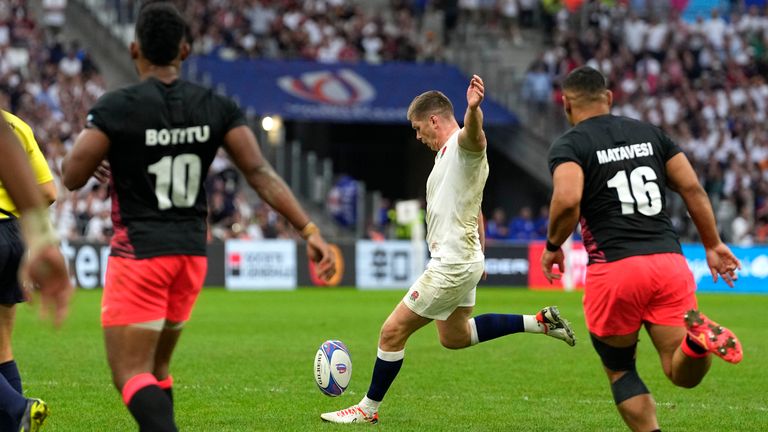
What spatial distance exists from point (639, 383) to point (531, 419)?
2367mm

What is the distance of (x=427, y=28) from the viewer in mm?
39469

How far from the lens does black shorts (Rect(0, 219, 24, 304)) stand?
24.4 feet

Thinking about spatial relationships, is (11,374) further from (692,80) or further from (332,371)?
(692,80)

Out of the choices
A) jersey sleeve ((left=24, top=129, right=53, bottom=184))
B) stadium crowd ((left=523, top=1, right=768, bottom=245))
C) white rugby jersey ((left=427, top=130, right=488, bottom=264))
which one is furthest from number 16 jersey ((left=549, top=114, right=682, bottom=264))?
stadium crowd ((left=523, top=1, right=768, bottom=245))

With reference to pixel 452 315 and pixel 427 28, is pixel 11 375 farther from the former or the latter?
pixel 427 28

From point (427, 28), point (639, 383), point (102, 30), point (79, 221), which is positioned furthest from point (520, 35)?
point (639, 383)

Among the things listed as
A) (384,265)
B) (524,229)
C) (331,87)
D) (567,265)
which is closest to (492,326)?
(567,265)

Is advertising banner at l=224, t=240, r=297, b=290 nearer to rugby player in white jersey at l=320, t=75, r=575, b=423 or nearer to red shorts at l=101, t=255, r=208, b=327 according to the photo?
rugby player in white jersey at l=320, t=75, r=575, b=423

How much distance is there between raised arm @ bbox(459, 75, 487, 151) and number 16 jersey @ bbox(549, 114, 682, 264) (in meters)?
0.93

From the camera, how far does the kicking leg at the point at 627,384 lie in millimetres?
7230

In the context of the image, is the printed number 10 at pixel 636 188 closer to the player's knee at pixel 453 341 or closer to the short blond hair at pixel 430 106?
the short blond hair at pixel 430 106

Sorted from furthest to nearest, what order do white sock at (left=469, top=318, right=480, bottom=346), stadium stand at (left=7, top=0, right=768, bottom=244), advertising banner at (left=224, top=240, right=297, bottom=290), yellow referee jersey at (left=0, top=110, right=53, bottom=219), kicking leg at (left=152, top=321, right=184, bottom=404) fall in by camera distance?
stadium stand at (left=7, top=0, right=768, bottom=244) → advertising banner at (left=224, top=240, right=297, bottom=290) → white sock at (left=469, top=318, right=480, bottom=346) → yellow referee jersey at (left=0, top=110, right=53, bottom=219) → kicking leg at (left=152, top=321, right=184, bottom=404)

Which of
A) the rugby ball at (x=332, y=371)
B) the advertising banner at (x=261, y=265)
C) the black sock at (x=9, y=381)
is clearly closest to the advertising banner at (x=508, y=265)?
the advertising banner at (x=261, y=265)

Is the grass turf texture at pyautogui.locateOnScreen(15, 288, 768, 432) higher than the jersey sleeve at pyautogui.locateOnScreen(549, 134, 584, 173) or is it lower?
lower
